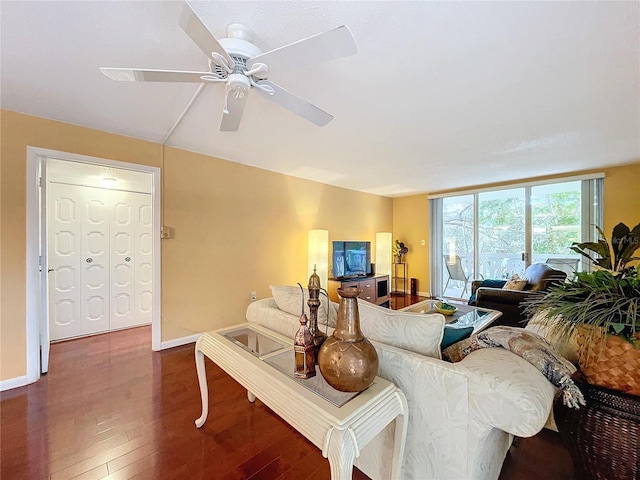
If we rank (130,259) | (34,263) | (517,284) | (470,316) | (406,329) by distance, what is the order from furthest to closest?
(130,259) → (517,284) → (470,316) → (34,263) → (406,329)

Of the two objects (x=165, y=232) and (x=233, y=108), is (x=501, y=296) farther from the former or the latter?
(x=165, y=232)

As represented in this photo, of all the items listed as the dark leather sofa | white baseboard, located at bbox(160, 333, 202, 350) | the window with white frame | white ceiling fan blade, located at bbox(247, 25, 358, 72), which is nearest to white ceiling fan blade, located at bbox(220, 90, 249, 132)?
white ceiling fan blade, located at bbox(247, 25, 358, 72)

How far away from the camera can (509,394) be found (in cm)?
92

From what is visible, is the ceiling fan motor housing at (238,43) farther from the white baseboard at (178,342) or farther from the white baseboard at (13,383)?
the white baseboard at (13,383)

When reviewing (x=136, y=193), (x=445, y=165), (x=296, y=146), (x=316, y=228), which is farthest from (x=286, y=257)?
(x=445, y=165)

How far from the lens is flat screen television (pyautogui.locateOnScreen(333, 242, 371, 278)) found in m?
4.80

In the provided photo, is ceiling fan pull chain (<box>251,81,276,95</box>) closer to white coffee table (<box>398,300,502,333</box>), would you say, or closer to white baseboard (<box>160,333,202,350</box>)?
white coffee table (<box>398,300,502,333</box>)

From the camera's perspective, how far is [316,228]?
4.73m

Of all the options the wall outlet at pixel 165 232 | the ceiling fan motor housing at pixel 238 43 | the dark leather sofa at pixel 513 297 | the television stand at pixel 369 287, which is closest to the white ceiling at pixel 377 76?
the ceiling fan motor housing at pixel 238 43

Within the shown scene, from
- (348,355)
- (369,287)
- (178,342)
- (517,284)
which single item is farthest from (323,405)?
(369,287)

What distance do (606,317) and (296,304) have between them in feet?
4.76

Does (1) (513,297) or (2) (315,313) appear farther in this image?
(1) (513,297)

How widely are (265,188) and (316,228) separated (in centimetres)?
123

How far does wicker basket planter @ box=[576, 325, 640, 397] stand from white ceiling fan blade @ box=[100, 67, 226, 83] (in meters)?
2.03
